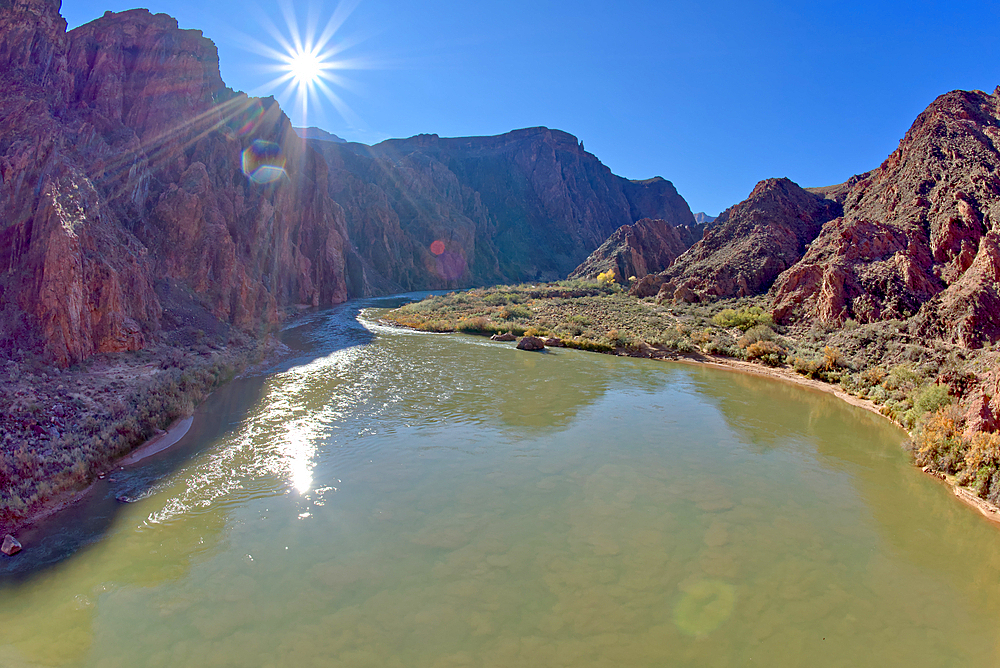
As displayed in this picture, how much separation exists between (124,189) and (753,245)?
136 ft

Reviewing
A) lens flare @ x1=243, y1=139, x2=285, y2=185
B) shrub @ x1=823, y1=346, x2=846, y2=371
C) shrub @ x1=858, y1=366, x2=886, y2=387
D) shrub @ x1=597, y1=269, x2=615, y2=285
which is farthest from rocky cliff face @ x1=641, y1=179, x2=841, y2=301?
lens flare @ x1=243, y1=139, x2=285, y2=185

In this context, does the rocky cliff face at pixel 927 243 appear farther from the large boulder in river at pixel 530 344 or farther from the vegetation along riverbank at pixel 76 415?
the vegetation along riverbank at pixel 76 415

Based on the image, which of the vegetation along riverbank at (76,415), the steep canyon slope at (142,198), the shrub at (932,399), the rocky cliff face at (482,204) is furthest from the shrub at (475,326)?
the rocky cliff face at (482,204)

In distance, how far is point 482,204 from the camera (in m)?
126

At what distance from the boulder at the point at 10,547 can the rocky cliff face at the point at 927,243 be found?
85.5 feet

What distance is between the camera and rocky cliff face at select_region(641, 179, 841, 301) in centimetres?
3741

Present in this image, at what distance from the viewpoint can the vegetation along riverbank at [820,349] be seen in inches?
462

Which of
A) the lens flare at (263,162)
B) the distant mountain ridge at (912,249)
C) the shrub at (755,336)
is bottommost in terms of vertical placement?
the shrub at (755,336)

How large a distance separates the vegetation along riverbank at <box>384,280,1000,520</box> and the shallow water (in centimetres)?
123

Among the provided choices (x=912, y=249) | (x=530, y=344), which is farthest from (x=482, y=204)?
(x=912, y=249)

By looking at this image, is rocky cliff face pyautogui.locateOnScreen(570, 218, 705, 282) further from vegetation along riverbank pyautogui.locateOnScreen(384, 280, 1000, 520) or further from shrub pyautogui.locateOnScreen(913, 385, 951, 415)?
shrub pyautogui.locateOnScreen(913, 385, 951, 415)

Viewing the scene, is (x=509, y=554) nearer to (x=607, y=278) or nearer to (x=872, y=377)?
(x=872, y=377)

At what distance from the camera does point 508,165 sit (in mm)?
139125

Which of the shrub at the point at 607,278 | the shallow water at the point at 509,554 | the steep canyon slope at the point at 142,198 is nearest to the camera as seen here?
the shallow water at the point at 509,554
